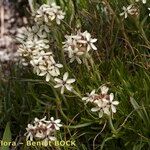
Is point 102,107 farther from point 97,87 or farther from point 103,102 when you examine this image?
point 97,87

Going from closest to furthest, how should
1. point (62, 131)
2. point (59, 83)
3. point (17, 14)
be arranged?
point (59, 83)
point (62, 131)
point (17, 14)

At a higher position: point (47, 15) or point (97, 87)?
point (47, 15)

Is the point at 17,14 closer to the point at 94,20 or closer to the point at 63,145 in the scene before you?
the point at 94,20

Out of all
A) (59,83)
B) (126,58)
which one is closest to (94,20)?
(126,58)

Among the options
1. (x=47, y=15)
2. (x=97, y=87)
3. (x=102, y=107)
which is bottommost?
(x=102, y=107)

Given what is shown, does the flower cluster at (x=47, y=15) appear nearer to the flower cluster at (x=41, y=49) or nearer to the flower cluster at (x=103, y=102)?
the flower cluster at (x=41, y=49)

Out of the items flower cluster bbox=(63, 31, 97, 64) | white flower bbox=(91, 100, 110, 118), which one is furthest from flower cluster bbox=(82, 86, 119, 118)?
flower cluster bbox=(63, 31, 97, 64)

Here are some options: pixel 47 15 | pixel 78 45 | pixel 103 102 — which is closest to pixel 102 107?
pixel 103 102

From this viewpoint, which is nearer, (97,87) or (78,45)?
(78,45)
